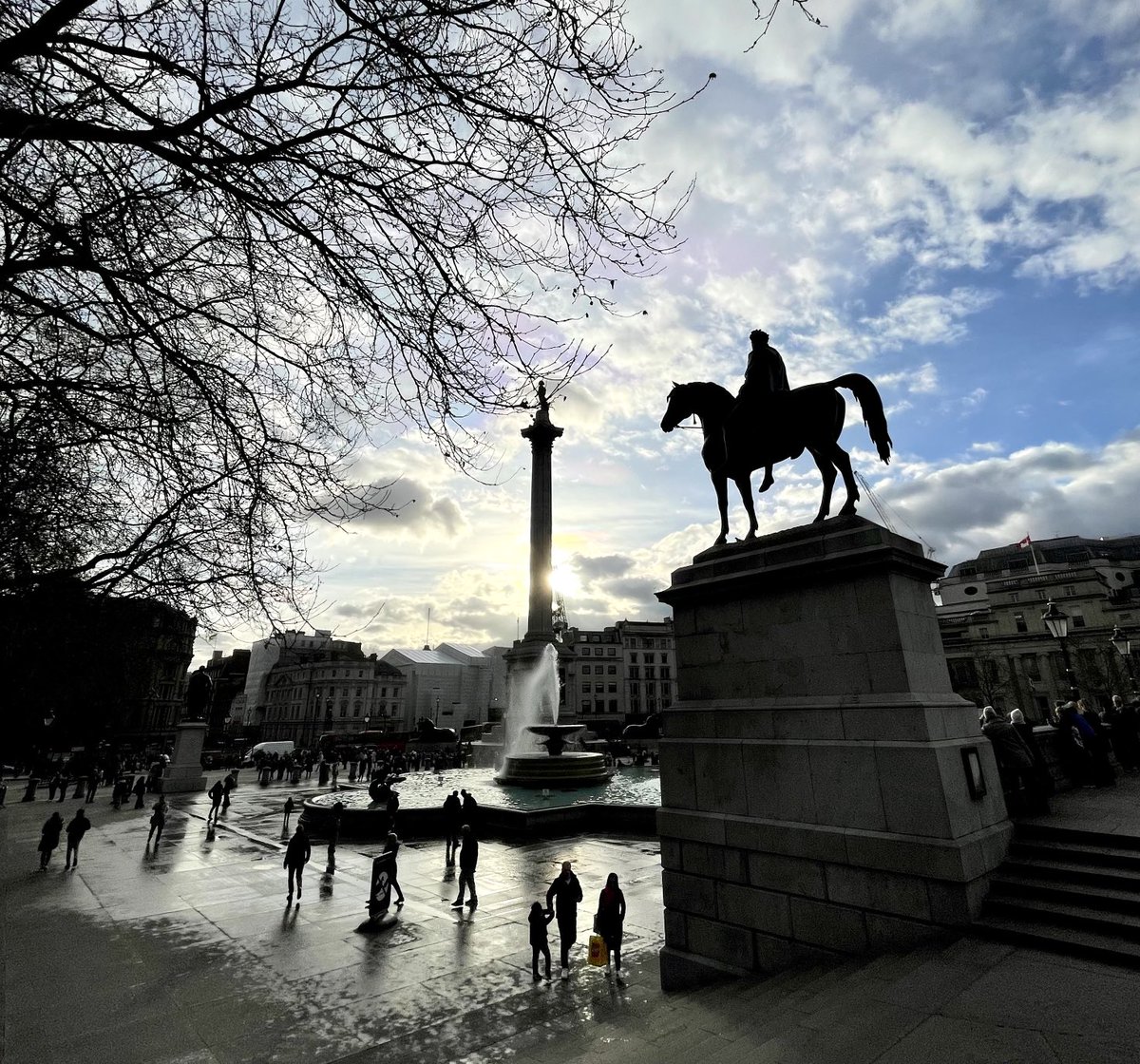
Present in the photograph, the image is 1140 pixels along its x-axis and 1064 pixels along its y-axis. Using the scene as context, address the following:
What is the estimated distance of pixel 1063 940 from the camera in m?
Answer: 5.06

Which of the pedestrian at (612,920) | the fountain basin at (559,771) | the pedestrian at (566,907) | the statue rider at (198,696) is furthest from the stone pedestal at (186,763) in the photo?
the pedestrian at (612,920)

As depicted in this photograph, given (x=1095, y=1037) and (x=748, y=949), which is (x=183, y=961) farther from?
(x=1095, y=1037)

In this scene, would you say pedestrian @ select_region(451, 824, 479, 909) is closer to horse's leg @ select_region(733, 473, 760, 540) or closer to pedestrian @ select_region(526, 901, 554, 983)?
pedestrian @ select_region(526, 901, 554, 983)

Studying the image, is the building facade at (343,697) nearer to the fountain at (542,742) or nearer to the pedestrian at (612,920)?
the fountain at (542,742)

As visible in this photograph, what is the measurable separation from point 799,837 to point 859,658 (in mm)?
2159

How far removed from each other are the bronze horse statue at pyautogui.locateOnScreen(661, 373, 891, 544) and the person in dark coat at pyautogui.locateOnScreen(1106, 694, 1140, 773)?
387 inches

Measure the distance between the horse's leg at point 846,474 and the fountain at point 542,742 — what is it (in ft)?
64.5

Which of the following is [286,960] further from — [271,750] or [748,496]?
[271,750]

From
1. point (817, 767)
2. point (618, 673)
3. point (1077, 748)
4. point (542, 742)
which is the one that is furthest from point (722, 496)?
point (618, 673)

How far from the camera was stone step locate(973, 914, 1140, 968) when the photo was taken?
15.8 ft

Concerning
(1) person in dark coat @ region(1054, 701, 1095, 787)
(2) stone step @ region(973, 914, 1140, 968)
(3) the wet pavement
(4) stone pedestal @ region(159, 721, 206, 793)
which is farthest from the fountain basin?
(2) stone step @ region(973, 914, 1140, 968)

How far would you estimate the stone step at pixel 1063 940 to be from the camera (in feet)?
15.8

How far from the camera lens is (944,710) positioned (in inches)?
259

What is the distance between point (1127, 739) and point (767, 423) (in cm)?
1091
